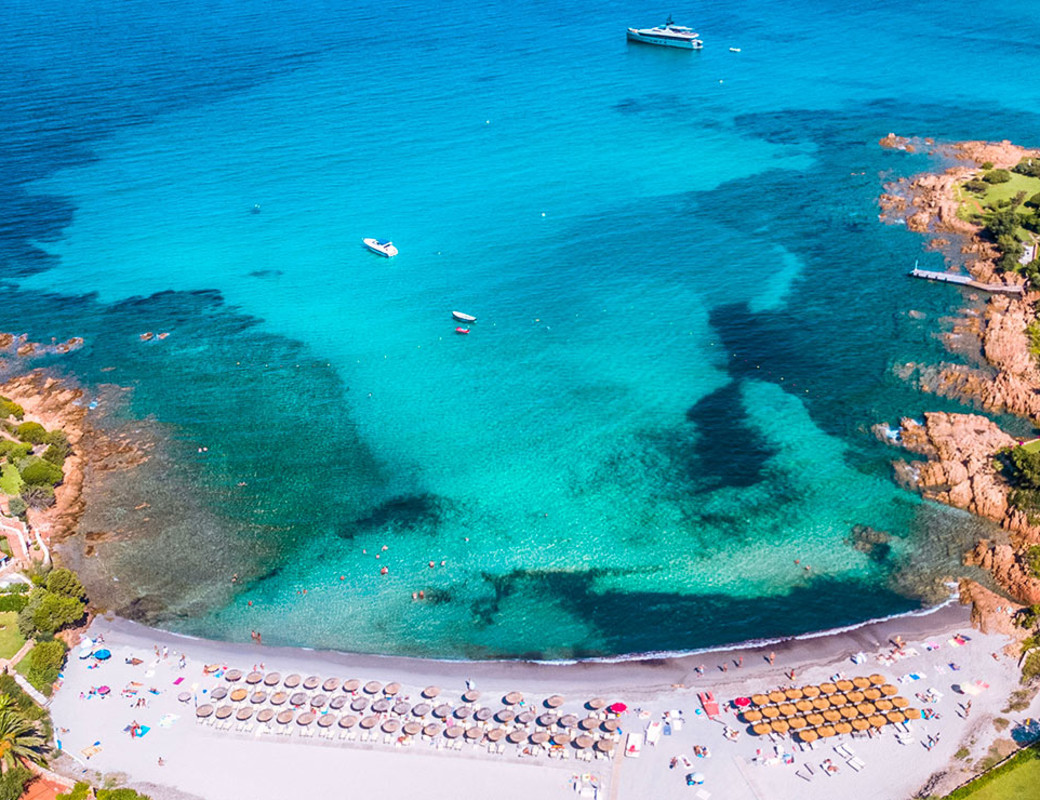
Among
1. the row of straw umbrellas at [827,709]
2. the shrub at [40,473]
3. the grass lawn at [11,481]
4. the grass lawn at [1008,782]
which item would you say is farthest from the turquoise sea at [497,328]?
the grass lawn at [1008,782]

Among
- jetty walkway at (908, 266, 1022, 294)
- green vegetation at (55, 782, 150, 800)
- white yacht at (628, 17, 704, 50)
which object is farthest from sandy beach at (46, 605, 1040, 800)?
white yacht at (628, 17, 704, 50)

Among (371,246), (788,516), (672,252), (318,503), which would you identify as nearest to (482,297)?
(371,246)

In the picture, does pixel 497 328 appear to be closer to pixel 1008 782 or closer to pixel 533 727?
pixel 533 727

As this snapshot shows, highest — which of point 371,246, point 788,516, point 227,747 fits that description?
point 371,246

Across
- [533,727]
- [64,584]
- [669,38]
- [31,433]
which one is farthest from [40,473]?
[669,38]

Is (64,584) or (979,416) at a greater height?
(979,416)

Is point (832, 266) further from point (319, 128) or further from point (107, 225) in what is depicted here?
point (107, 225)
